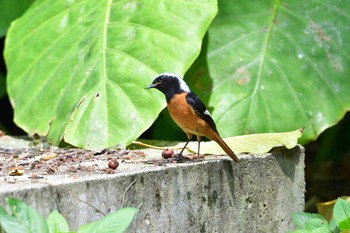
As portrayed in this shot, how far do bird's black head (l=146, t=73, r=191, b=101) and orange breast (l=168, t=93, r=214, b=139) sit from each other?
3 cm

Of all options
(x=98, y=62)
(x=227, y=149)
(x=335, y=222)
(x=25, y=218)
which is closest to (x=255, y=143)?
(x=227, y=149)

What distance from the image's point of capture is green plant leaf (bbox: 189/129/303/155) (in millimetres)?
3754

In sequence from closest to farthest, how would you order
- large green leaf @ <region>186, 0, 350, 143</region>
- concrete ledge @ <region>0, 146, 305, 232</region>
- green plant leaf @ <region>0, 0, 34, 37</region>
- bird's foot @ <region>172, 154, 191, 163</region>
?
concrete ledge @ <region>0, 146, 305, 232</region>, bird's foot @ <region>172, 154, 191, 163</region>, large green leaf @ <region>186, 0, 350, 143</region>, green plant leaf @ <region>0, 0, 34, 37</region>

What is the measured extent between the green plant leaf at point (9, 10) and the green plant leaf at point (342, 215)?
296cm

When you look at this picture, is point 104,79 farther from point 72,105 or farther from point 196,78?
point 196,78

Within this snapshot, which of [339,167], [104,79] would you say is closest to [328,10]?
[104,79]

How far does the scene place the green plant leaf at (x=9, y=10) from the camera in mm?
5328

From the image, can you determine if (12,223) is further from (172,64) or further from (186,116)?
(172,64)

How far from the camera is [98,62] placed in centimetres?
409

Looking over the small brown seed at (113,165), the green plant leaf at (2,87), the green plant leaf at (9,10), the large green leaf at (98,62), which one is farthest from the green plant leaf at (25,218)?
the green plant leaf at (2,87)

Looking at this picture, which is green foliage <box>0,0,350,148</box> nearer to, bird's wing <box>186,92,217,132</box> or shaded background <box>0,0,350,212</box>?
shaded background <box>0,0,350,212</box>

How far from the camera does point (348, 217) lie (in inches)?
119

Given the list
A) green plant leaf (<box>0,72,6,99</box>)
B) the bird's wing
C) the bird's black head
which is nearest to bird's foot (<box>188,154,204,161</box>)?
the bird's wing

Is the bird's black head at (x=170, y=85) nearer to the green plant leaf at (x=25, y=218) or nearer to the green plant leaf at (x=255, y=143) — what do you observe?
the green plant leaf at (x=255, y=143)
